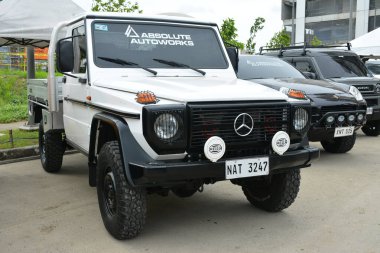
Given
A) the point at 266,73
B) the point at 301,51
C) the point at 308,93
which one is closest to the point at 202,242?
the point at 308,93

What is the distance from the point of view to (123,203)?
140 inches

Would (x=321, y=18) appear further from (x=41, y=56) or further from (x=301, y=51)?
(x=301, y=51)

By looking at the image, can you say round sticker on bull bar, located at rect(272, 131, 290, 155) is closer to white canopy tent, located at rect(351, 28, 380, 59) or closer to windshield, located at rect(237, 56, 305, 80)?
windshield, located at rect(237, 56, 305, 80)

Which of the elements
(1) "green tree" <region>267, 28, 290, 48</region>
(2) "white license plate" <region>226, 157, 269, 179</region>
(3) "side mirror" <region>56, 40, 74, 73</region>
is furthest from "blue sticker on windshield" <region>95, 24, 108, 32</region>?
(1) "green tree" <region>267, 28, 290, 48</region>

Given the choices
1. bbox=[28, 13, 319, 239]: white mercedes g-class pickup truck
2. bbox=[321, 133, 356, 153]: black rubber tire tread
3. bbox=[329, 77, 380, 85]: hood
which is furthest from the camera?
bbox=[329, 77, 380, 85]: hood

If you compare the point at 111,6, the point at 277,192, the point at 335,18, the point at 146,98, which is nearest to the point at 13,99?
the point at 111,6

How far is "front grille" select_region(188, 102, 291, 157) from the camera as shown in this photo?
3.47 metres

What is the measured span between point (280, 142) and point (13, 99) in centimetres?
1277

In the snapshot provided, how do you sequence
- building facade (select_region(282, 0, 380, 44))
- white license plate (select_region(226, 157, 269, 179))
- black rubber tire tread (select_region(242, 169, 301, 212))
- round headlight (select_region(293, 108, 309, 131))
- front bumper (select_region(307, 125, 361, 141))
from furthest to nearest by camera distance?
1. building facade (select_region(282, 0, 380, 44))
2. front bumper (select_region(307, 125, 361, 141))
3. black rubber tire tread (select_region(242, 169, 301, 212))
4. round headlight (select_region(293, 108, 309, 131))
5. white license plate (select_region(226, 157, 269, 179))

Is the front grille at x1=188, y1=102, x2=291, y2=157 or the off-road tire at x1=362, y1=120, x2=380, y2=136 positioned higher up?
the front grille at x1=188, y1=102, x2=291, y2=157

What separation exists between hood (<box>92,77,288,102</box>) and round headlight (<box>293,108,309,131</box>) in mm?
174

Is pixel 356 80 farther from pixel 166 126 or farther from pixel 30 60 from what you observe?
pixel 30 60

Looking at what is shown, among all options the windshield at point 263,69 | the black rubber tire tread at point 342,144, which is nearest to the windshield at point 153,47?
the windshield at point 263,69

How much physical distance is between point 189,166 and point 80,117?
1.93m
